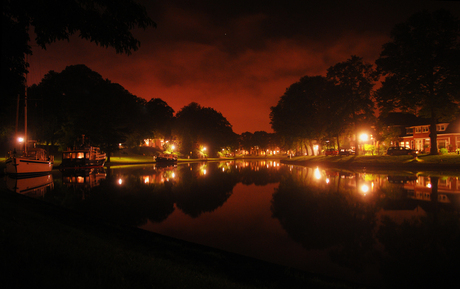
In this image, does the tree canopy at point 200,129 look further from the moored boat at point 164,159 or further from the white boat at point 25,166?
the white boat at point 25,166

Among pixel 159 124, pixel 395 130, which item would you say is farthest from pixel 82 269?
pixel 159 124

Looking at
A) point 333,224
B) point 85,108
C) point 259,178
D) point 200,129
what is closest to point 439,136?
point 259,178

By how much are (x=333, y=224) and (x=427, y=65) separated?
30.1m

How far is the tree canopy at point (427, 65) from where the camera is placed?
88.2 feet

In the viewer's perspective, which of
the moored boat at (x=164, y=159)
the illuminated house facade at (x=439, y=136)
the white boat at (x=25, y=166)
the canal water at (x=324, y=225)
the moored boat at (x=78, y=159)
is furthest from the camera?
the illuminated house facade at (x=439, y=136)

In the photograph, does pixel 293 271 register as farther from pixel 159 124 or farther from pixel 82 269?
pixel 159 124

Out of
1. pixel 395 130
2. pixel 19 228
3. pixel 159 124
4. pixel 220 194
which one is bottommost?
pixel 220 194

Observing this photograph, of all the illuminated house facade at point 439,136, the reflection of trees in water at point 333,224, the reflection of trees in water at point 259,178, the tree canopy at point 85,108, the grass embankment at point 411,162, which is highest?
the tree canopy at point 85,108

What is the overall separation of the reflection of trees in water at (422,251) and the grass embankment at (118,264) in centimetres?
131

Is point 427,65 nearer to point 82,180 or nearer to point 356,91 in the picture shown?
point 356,91

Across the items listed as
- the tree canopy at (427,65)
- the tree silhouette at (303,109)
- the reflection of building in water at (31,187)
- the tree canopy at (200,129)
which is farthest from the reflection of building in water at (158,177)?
the tree canopy at (200,129)

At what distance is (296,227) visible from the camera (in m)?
7.18

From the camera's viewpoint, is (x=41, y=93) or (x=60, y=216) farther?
(x=41, y=93)

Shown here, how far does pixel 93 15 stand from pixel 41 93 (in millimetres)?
55569
